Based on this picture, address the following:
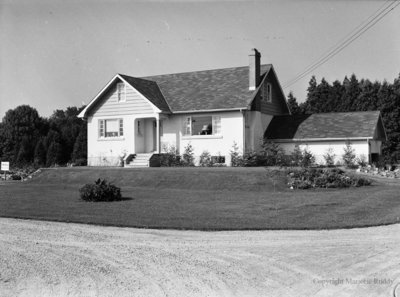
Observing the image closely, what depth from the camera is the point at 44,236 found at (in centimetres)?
1202

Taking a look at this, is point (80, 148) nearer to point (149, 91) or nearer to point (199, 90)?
point (149, 91)

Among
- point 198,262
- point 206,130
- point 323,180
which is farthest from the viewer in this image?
point 206,130

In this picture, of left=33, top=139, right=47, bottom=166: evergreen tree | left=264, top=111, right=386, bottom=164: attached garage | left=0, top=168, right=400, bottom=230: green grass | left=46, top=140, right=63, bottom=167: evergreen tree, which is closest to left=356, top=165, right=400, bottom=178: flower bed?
left=0, top=168, right=400, bottom=230: green grass

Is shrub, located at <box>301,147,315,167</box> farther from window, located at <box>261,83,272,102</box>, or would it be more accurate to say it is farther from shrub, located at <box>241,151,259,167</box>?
window, located at <box>261,83,272,102</box>

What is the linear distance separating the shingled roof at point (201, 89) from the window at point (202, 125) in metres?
0.97

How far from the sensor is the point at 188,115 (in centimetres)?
3412

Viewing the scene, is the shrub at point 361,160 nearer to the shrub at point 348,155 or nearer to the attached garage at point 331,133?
the attached garage at point 331,133

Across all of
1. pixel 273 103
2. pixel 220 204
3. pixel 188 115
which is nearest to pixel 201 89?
pixel 188 115

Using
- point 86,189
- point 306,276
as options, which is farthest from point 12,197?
point 306,276

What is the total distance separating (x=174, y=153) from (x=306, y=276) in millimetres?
25726

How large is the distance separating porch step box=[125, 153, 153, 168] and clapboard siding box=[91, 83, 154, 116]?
298cm

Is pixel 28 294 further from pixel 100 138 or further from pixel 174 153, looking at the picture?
pixel 100 138

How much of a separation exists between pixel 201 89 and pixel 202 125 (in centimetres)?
261

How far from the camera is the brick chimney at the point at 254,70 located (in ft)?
109
